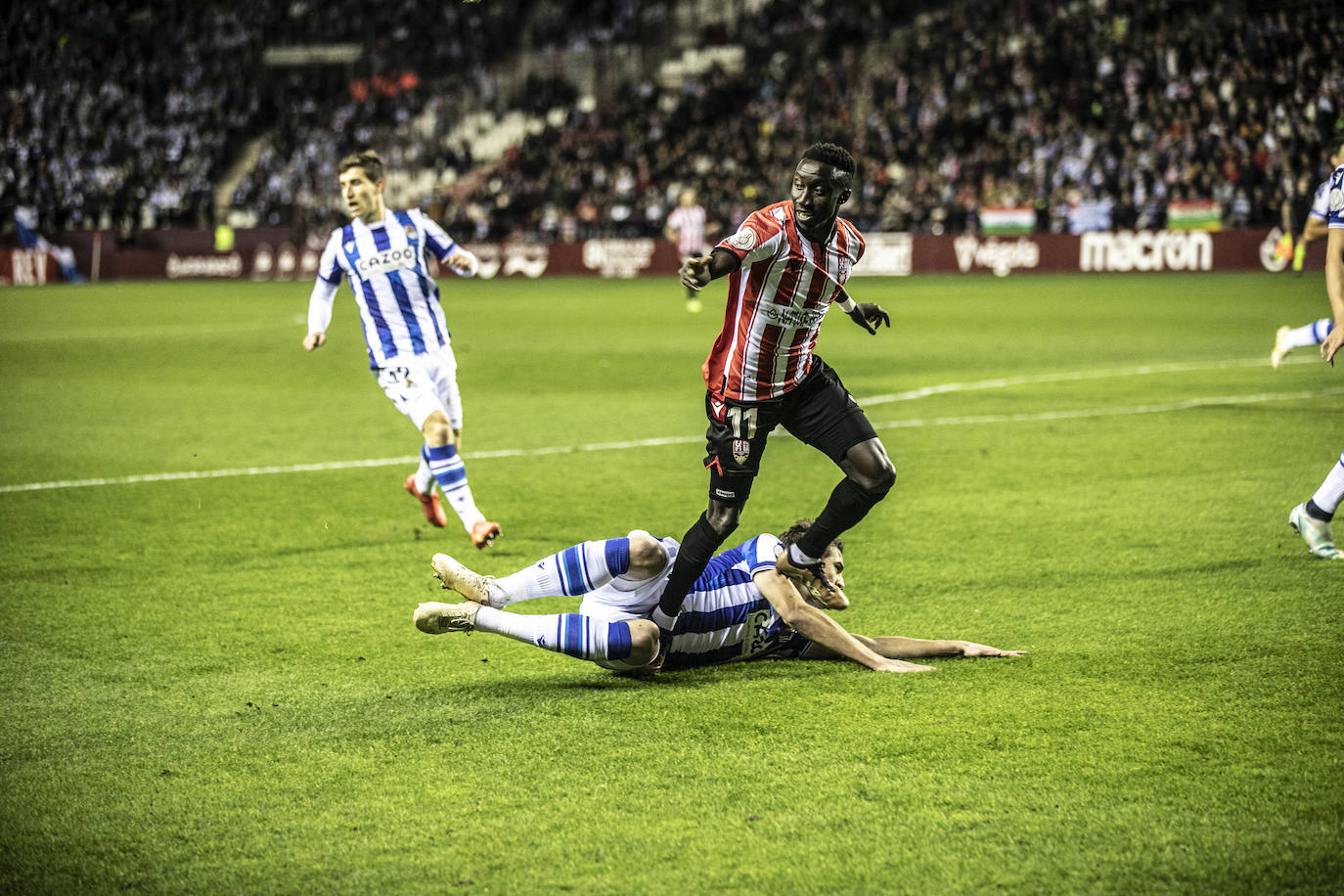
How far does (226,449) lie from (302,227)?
98.1 feet

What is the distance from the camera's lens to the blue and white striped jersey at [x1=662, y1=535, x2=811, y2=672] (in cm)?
552

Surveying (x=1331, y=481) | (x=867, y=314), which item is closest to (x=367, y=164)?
(x=867, y=314)

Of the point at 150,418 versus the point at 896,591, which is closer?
the point at 896,591

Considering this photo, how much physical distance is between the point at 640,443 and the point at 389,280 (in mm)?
3510

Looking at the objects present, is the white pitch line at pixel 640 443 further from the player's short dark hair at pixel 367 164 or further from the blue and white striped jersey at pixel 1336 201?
the blue and white striped jersey at pixel 1336 201

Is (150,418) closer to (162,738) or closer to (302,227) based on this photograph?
(162,738)

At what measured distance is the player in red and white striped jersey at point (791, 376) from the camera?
5.48 m

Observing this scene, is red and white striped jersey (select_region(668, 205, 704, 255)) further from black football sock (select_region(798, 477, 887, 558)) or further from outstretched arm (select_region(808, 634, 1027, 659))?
outstretched arm (select_region(808, 634, 1027, 659))

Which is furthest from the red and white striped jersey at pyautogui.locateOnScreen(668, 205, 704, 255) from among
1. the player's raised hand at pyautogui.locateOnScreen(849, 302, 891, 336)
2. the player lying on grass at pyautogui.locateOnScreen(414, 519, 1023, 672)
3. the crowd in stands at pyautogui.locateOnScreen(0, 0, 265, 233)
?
the player lying on grass at pyautogui.locateOnScreen(414, 519, 1023, 672)

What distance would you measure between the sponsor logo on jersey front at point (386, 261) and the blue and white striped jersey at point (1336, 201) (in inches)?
207

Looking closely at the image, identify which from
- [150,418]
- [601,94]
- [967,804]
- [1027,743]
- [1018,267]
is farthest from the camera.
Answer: [601,94]

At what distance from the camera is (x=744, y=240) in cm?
538

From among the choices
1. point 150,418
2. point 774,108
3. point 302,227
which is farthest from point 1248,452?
point 302,227

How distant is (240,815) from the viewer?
163 inches
